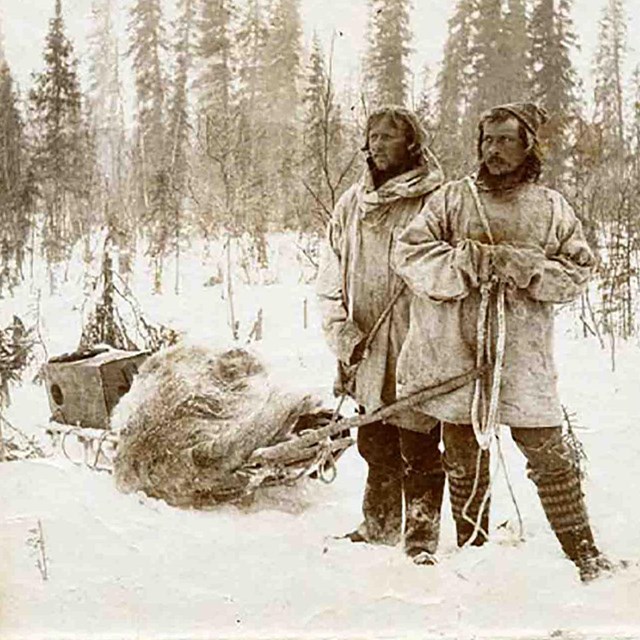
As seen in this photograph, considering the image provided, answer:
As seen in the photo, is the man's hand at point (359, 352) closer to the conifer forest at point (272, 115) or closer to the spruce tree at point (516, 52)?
the conifer forest at point (272, 115)

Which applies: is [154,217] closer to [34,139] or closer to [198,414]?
[34,139]

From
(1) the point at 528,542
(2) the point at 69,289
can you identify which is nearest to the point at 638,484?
(1) the point at 528,542

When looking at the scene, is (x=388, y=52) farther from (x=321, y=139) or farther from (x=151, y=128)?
(x=151, y=128)

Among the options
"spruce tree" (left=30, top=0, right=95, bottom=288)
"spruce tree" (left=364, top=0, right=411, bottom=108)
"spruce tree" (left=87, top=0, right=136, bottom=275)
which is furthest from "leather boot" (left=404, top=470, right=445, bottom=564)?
"spruce tree" (left=30, top=0, right=95, bottom=288)

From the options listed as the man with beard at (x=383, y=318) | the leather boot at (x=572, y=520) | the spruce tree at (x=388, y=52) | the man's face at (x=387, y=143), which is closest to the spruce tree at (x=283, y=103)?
the spruce tree at (x=388, y=52)

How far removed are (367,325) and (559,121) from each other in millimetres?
762

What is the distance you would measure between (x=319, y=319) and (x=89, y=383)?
85cm

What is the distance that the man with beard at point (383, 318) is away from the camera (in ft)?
7.64

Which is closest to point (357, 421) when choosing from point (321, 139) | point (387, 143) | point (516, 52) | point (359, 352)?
point (359, 352)

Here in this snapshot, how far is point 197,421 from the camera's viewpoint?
2668mm

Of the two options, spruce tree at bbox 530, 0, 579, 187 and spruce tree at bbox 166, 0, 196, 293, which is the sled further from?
spruce tree at bbox 530, 0, 579, 187

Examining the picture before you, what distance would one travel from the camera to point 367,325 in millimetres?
2406

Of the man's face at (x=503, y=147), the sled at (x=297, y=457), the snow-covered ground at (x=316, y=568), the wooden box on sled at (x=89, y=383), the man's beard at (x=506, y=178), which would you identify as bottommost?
the snow-covered ground at (x=316, y=568)

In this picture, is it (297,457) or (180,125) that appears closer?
(297,457)
